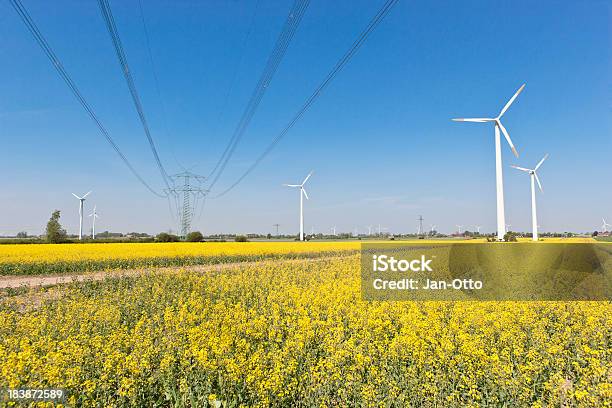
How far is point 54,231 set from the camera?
63.3 metres

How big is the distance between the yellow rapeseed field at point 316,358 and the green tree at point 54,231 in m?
61.8

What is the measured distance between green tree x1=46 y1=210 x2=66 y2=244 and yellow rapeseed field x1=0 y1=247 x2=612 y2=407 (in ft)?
203

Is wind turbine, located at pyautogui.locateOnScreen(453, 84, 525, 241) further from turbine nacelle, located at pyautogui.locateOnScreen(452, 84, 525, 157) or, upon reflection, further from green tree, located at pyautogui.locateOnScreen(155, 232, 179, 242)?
green tree, located at pyautogui.locateOnScreen(155, 232, 179, 242)

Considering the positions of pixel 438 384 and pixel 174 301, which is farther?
pixel 174 301

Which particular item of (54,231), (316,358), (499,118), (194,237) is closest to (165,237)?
(194,237)

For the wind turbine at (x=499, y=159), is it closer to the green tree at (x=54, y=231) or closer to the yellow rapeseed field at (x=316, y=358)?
the yellow rapeseed field at (x=316, y=358)

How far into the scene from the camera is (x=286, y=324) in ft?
33.0

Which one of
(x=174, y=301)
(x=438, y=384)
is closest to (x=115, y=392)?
(x=438, y=384)

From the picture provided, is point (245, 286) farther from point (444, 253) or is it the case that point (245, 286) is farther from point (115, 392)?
point (444, 253)

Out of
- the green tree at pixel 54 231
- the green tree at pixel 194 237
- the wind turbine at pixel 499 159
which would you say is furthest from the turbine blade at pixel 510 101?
the green tree at pixel 54 231

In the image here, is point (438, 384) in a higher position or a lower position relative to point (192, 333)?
lower

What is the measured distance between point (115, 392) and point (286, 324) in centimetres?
488

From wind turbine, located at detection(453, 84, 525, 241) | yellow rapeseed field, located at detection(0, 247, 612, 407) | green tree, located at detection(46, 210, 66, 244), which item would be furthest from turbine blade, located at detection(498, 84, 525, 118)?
green tree, located at detection(46, 210, 66, 244)

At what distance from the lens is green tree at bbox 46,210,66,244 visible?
205 feet
